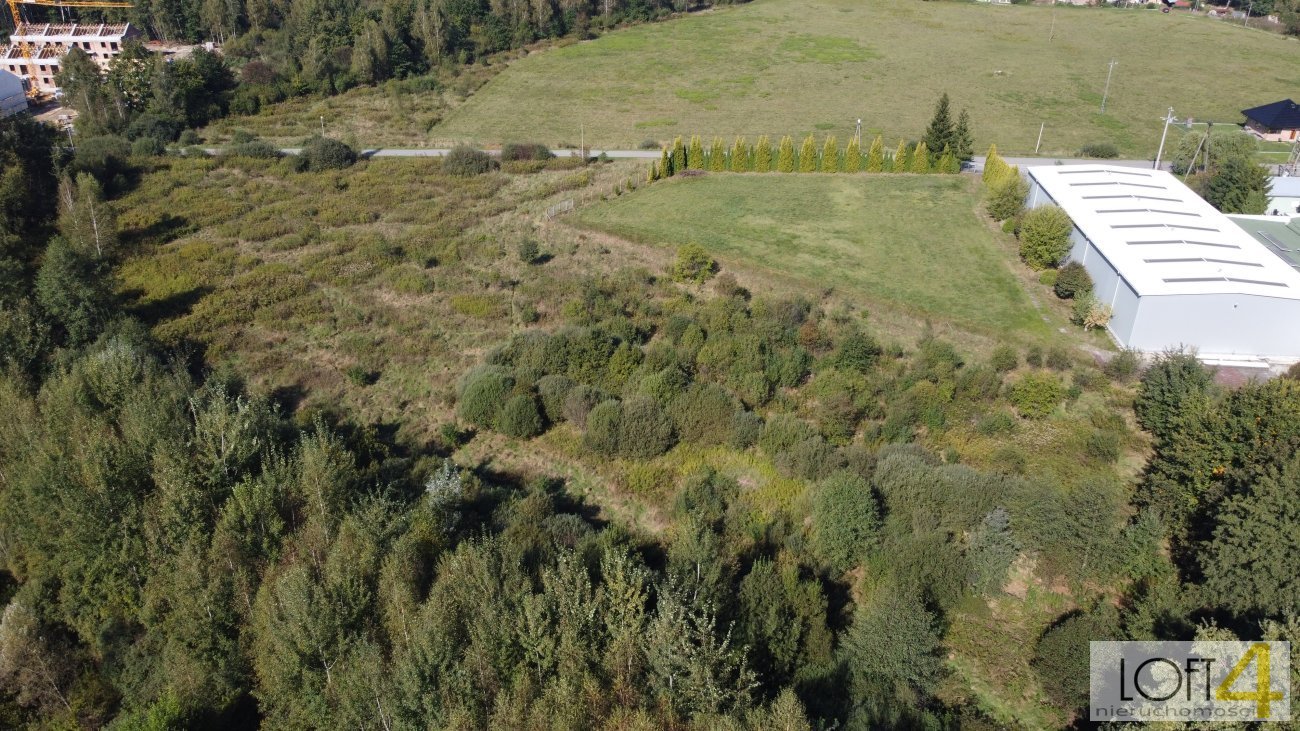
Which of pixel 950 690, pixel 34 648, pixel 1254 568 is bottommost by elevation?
pixel 950 690

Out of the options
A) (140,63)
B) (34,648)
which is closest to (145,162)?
(140,63)

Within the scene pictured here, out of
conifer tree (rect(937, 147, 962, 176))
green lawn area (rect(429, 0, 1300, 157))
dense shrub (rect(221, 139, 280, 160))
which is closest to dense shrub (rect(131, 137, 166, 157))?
dense shrub (rect(221, 139, 280, 160))

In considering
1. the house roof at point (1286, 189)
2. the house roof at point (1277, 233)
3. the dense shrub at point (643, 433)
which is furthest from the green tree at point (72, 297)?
the house roof at point (1286, 189)

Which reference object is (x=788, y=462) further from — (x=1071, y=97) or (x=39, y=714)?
(x=1071, y=97)

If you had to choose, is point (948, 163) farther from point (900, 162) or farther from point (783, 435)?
point (783, 435)

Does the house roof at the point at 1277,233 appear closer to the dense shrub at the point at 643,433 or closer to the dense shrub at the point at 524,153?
the dense shrub at the point at 643,433

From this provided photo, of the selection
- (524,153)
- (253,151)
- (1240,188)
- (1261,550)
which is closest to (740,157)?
(524,153)
